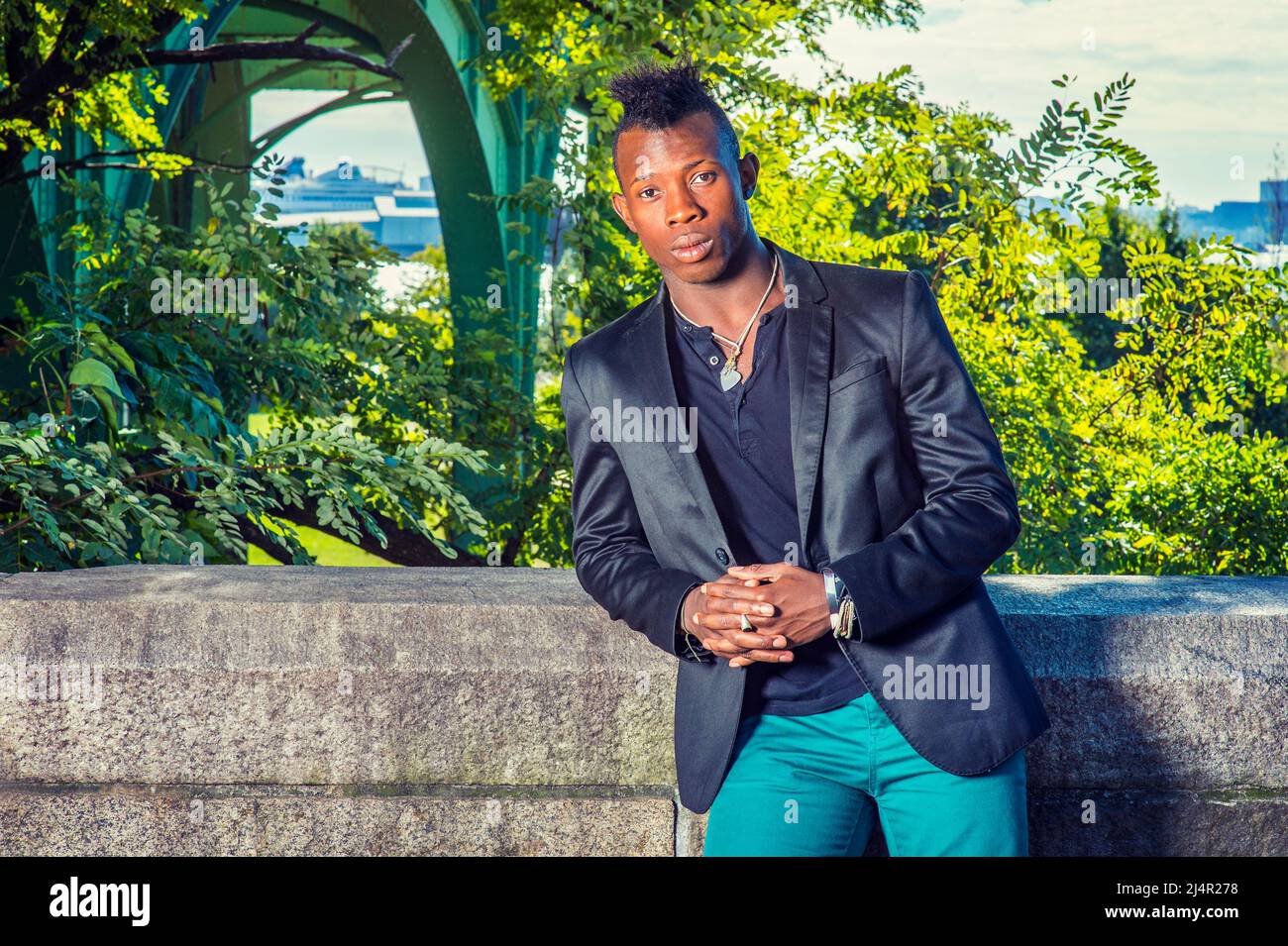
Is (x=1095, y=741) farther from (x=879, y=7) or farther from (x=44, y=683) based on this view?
(x=879, y=7)

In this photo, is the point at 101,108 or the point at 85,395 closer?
the point at 85,395

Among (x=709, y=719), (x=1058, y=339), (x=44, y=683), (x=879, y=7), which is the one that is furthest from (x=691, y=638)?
(x=1058, y=339)

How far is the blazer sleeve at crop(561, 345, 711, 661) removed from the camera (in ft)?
8.27

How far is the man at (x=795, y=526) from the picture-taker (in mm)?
2330

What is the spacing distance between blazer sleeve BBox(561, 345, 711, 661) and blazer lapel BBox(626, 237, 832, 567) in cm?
15

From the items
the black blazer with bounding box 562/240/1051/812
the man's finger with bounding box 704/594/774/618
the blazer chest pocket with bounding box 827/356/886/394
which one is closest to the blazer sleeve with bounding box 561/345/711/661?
the black blazer with bounding box 562/240/1051/812

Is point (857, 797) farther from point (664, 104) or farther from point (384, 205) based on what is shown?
point (384, 205)

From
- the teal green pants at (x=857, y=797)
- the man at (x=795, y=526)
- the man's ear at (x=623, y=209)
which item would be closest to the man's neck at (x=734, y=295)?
the man at (x=795, y=526)

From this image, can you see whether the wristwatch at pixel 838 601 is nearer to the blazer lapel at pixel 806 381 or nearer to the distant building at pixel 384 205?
the blazer lapel at pixel 806 381

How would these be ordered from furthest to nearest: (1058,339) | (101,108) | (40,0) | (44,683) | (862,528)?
(1058,339) < (101,108) < (40,0) < (44,683) < (862,528)

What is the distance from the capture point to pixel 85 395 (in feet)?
15.1

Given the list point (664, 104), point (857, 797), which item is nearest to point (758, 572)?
point (857, 797)

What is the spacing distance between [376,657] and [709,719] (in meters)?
0.83

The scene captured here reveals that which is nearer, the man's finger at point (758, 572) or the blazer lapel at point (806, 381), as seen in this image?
the man's finger at point (758, 572)
